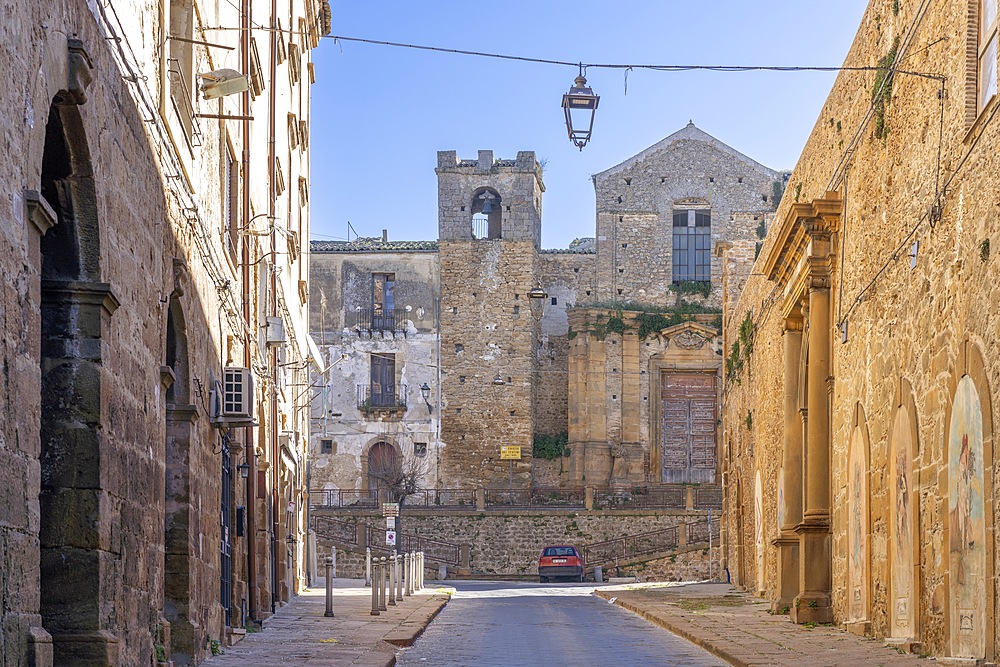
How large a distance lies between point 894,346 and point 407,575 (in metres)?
15.8

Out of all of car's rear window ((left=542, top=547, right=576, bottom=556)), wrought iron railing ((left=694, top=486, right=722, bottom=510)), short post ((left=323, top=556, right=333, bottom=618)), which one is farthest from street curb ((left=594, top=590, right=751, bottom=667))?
wrought iron railing ((left=694, top=486, right=722, bottom=510))

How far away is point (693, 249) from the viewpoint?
57938 millimetres

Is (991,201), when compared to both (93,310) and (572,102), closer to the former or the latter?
(572,102)

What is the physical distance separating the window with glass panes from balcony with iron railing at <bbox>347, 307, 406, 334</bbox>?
34.6 feet

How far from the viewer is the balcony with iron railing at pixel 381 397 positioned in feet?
181

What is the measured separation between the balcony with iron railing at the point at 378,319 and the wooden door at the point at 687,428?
9.74m

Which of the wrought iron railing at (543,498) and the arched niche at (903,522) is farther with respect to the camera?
the wrought iron railing at (543,498)

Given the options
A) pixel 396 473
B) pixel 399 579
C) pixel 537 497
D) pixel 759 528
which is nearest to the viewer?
pixel 399 579

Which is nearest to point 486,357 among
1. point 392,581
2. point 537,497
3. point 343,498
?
point 537,497

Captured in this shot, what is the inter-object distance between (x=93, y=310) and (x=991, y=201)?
21.4 feet

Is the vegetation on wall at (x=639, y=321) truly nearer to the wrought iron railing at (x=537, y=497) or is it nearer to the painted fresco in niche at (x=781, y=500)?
the wrought iron railing at (x=537, y=497)

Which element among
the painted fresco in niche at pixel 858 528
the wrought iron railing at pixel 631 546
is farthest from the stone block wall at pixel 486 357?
the painted fresco in niche at pixel 858 528

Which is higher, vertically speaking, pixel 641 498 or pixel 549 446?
pixel 549 446

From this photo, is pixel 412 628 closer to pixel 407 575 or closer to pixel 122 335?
pixel 122 335
